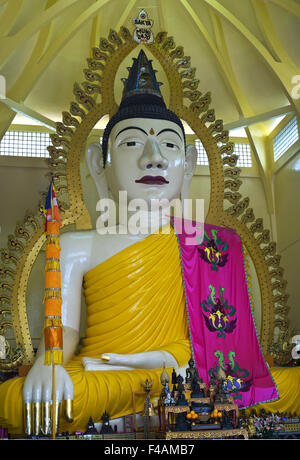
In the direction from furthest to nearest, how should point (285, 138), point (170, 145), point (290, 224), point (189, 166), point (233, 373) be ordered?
point (285, 138) → point (290, 224) → point (189, 166) → point (170, 145) → point (233, 373)

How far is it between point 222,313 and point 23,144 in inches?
151

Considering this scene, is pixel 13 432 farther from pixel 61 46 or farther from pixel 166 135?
pixel 61 46

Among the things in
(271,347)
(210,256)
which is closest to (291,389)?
(271,347)

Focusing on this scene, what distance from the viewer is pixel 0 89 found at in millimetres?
6938

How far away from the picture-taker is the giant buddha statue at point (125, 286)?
165 inches

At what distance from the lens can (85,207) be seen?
546 centimetres

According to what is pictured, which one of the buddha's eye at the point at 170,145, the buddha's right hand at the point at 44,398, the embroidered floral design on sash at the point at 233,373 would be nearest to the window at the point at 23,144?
the buddha's eye at the point at 170,145

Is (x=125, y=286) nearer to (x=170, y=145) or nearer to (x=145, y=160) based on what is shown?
(x=145, y=160)

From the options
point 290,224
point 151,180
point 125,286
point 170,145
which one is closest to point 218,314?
point 125,286

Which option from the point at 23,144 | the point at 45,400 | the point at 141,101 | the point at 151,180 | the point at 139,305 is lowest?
the point at 45,400

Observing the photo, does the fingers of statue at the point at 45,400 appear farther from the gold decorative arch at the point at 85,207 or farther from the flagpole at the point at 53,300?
the gold decorative arch at the point at 85,207

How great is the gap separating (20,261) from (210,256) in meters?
1.76

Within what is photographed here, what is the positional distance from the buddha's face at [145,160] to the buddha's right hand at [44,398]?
199 centimetres

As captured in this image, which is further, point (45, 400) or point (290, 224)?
point (290, 224)
